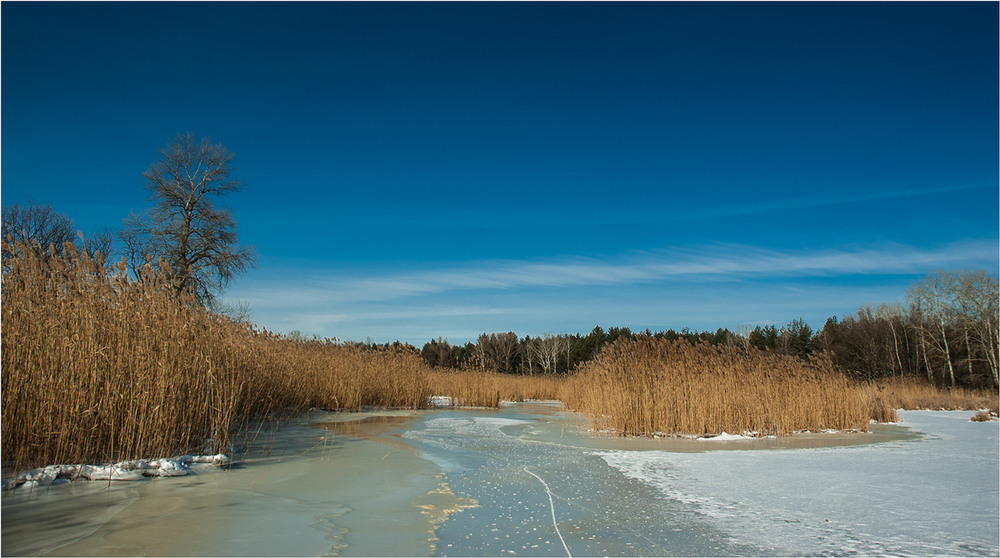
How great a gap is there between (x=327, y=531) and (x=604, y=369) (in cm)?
949

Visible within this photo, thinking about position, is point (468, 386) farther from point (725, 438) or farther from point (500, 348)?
point (500, 348)

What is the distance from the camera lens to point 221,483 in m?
4.90

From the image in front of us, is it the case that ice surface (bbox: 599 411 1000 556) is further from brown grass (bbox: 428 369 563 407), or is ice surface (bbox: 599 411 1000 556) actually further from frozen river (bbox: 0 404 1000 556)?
brown grass (bbox: 428 369 563 407)

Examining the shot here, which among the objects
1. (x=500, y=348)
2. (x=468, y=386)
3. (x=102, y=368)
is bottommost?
(x=468, y=386)

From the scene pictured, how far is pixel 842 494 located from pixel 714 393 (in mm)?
5840

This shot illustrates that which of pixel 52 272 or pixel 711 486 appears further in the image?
pixel 52 272

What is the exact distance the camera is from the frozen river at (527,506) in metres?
3.25

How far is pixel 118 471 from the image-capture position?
4871 mm

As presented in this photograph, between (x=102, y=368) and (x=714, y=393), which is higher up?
(x=102, y=368)

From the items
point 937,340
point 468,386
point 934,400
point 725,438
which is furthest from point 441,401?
point 937,340

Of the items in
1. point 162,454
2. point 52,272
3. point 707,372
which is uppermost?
point 52,272

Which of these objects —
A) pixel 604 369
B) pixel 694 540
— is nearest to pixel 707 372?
pixel 604 369

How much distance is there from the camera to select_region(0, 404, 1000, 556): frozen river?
10.6 ft

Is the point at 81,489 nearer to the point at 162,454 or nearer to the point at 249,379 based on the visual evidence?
the point at 162,454
